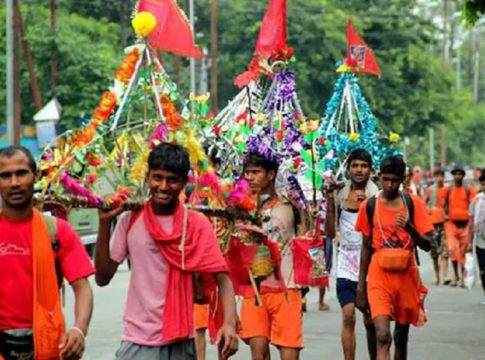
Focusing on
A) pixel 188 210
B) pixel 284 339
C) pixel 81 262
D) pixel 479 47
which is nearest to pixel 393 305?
pixel 284 339

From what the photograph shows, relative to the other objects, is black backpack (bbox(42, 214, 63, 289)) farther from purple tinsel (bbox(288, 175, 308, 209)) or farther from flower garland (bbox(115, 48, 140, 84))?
purple tinsel (bbox(288, 175, 308, 209))

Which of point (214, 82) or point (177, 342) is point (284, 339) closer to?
point (177, 342)

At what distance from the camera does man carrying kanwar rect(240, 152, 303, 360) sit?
9547 millimetres

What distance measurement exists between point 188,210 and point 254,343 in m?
2.82

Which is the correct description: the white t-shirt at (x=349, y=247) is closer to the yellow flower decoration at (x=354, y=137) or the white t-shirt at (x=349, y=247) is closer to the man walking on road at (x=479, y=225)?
the yellow flower decoration at (x=354, y=137)

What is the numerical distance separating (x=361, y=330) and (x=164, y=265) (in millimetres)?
8325

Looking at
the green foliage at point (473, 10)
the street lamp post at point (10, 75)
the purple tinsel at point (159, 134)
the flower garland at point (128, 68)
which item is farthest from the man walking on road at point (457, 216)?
the purple tinsel at point (159, 134)

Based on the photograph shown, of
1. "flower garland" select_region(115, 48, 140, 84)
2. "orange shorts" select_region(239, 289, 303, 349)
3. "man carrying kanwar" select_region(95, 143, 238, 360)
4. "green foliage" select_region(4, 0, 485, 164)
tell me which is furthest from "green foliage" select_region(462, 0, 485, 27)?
"green foliage" select_region(4, 0, 485, 164)

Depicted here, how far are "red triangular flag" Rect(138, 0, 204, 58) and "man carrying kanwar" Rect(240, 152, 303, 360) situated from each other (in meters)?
0.97

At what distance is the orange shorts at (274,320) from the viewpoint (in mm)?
9547

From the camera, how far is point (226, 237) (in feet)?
27.4

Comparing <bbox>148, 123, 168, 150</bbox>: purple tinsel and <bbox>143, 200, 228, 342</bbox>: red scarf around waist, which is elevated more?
<bbox>148, 123, 168, 150</bbox>: purple tinsel

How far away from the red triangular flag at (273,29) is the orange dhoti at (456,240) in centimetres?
805

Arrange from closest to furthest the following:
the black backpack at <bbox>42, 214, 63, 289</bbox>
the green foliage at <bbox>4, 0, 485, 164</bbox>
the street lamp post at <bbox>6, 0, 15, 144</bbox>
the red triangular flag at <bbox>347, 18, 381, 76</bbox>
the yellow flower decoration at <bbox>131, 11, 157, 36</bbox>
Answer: the black backpack at <bbox>42, 214, 63, 289</bbox>, the yellow flower decoration at <bbox>131, 11, 157, 36</bbox>, the red triangular flag at <bbox>347, 18, 381, 76</bbox>, the street lamp post at <bbox>6, 0, 15, 144</bbox>, the green foliage at <bbox>4, 0, 485, 164</bbox>
